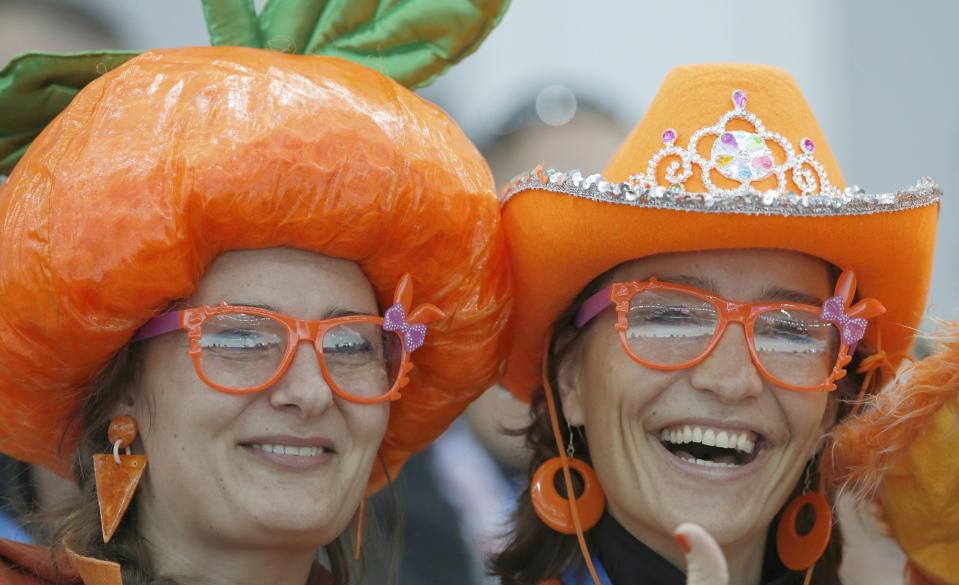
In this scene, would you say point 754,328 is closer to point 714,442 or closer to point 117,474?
point 714,442

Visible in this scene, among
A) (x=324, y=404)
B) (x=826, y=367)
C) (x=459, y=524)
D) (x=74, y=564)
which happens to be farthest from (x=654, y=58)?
(x=74, y=564)

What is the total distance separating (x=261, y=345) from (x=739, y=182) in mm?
1090

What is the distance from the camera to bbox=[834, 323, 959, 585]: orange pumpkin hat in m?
2.81

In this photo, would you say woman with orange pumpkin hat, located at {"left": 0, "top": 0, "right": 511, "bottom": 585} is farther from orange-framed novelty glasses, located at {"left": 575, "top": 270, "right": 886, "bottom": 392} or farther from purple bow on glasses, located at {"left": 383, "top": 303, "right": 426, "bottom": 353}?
orange-framed novelty glasses, located at {"left": 575, "top": 270, "right": 886, "bottom": 392}

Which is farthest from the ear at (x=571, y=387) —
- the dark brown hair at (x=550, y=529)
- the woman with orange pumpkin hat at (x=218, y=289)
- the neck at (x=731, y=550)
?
the woman with orange pumpkin hat at (x=218, y=289)

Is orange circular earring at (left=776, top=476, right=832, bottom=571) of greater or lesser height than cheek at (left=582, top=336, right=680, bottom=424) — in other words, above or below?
below

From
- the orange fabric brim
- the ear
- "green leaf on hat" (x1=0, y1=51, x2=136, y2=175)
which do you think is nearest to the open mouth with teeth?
the ear

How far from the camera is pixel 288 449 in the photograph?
8.97ft

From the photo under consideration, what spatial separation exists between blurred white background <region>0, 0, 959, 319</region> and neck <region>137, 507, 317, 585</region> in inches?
110

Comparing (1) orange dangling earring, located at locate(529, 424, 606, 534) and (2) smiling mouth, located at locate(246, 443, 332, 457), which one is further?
(1) orange dangling earring, located at locate(529, 424, 606, 534)

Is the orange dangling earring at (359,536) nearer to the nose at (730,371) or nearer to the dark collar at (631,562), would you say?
the dark collar at (631,562)

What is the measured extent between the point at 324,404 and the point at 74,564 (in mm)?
596

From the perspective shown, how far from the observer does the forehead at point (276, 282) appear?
269 cm

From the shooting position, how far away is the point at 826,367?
9.73 feet
